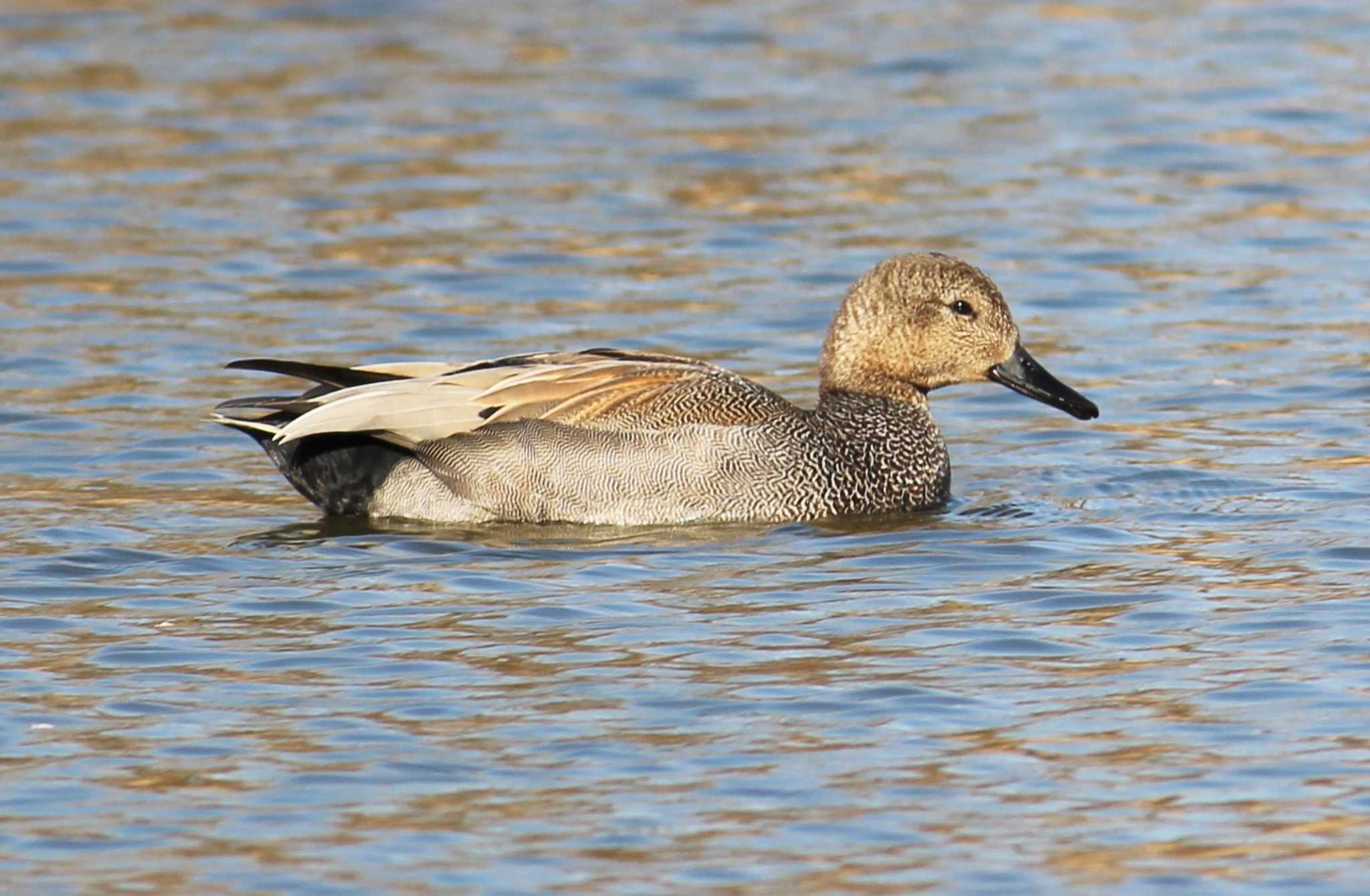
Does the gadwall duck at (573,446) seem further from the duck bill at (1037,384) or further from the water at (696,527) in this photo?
the duck bill at (1037,384)

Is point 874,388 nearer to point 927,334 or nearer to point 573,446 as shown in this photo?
point 927,334

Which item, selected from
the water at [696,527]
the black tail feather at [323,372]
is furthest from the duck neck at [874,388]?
the black tail feather at [323,372]

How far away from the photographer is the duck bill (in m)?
10.0

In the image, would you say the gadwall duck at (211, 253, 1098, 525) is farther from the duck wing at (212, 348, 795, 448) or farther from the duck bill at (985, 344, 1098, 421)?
the duck bill at (985, 344, 1098, 421)

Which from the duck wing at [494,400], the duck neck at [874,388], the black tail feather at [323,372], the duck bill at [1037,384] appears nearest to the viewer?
the black tail feather at [323,372]

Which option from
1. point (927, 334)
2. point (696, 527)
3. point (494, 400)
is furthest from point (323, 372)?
point (927, 334)

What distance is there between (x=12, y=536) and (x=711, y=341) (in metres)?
3.84

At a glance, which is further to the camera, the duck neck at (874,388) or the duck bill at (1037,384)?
the duck neck at (874,388)

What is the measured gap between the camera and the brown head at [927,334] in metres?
10.1

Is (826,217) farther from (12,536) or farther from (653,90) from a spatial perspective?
(12,536)

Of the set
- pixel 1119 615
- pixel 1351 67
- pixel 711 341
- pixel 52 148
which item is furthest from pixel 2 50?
pixel 1119 615

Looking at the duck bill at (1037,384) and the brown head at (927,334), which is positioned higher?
the brown head at (927,334)

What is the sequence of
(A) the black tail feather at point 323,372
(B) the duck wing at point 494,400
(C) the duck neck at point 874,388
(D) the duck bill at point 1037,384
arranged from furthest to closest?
(C) the duck neck at point 874,388 → (D) the duck bill at point 1037,384 → (B) the duck wing at point 494,400 → (A) the black tail feather at point 323,372

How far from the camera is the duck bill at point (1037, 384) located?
1003 centimetres
